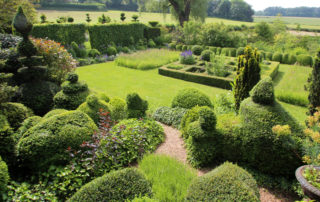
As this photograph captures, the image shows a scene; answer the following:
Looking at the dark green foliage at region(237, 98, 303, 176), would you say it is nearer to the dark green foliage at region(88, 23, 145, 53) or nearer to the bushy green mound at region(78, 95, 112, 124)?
the bushy green mound at region(78, 95, 112, 124)

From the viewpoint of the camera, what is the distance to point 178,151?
5.46 m

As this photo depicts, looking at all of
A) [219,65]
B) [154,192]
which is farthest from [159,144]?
[219,65]

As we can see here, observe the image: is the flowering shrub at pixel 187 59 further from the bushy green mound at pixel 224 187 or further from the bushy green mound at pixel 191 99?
the bushy green mound at pixel 224 187

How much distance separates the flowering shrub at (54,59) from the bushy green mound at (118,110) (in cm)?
300

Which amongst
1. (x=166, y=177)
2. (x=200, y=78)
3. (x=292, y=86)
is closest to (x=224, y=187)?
(x=166, y=177)

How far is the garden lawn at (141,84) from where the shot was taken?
8914mm

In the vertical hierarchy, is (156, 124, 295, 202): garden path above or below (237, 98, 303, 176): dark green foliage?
below

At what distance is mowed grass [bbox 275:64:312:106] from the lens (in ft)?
28.4

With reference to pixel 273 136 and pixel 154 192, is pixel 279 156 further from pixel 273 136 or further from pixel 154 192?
pixel 154 192

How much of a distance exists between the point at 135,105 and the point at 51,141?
2.99m

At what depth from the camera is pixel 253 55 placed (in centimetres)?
602

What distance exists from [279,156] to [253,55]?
325cm

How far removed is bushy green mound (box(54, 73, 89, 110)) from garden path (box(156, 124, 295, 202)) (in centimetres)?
296

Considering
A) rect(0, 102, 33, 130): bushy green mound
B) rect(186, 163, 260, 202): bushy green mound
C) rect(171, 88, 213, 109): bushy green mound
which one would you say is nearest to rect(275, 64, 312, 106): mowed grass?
rect(171, 88, 213, 109): bushy green mound
